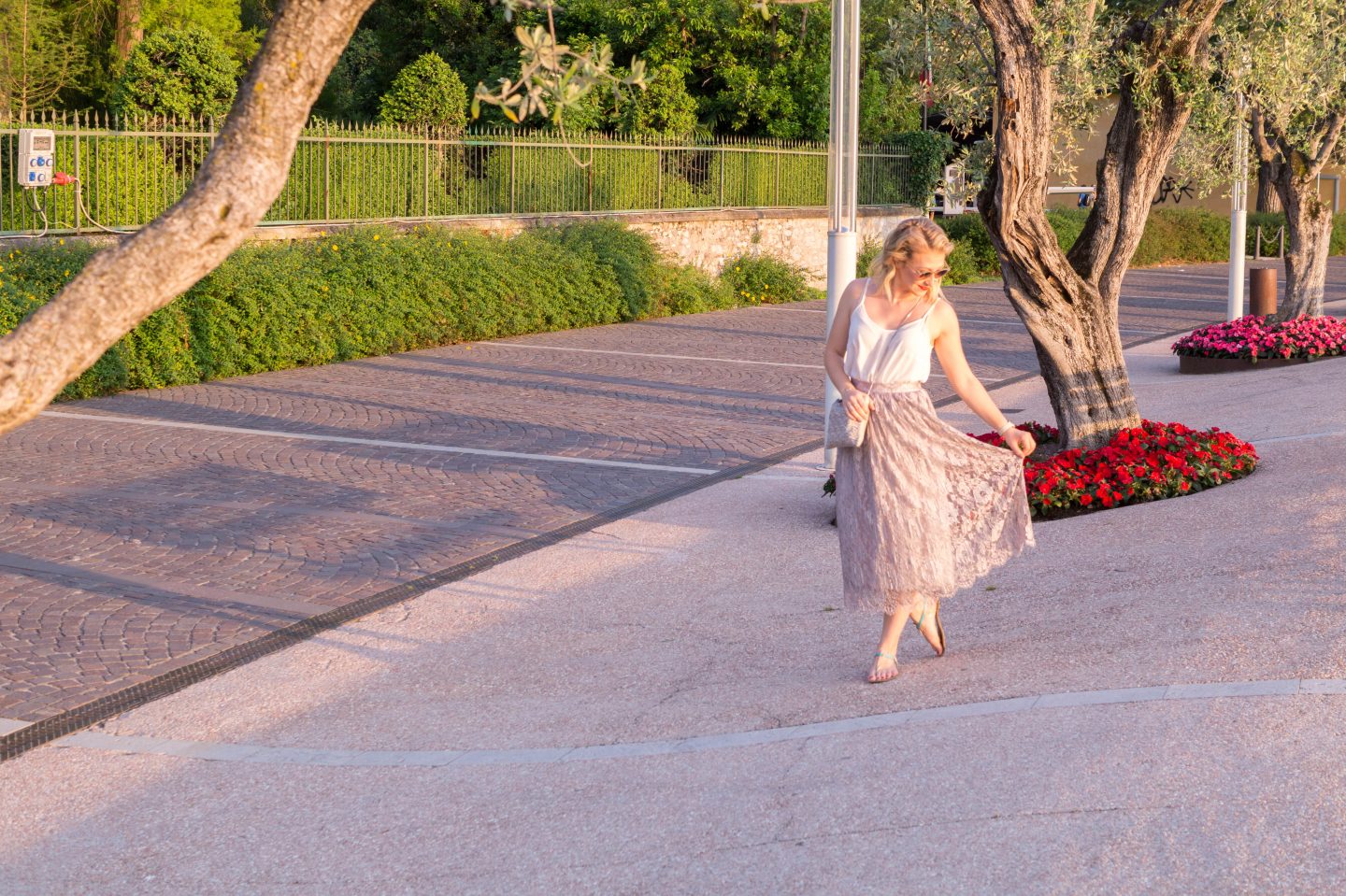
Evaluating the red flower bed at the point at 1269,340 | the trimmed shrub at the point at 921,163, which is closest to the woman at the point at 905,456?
the red flower bed at the point at 1269,340

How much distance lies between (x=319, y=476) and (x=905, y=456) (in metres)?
5.77

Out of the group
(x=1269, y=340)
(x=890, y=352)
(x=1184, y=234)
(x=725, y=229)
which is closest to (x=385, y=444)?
(x=890, y=352)

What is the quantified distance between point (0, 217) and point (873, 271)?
11507 millimetres

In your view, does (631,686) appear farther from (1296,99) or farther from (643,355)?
(643,355)

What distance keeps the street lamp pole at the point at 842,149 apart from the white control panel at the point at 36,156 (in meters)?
7.84

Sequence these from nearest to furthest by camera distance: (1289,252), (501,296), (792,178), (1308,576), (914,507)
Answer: (914,507) → (1308,576) → (1289,252) → (501,296) → (792,178)

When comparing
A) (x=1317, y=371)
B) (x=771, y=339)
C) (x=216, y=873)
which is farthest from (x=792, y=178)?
(x=216, y=873)

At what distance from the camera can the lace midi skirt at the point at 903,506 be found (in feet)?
18.6

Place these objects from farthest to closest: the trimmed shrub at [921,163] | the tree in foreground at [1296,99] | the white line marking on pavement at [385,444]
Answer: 1. the trimmed shrub at [921,163]
2. the white line marking on pavement at [385,444]
3. the tree in foreground at [1296,99]

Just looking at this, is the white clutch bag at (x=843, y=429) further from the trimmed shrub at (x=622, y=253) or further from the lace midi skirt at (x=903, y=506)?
the trimmed shrub at (x=622, y=253)

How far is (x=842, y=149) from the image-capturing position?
433 inches

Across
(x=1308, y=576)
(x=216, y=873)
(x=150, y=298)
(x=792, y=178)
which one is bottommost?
(x=216, y=873)

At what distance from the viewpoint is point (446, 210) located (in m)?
20.5

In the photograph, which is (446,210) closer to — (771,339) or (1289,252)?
(771,339)
